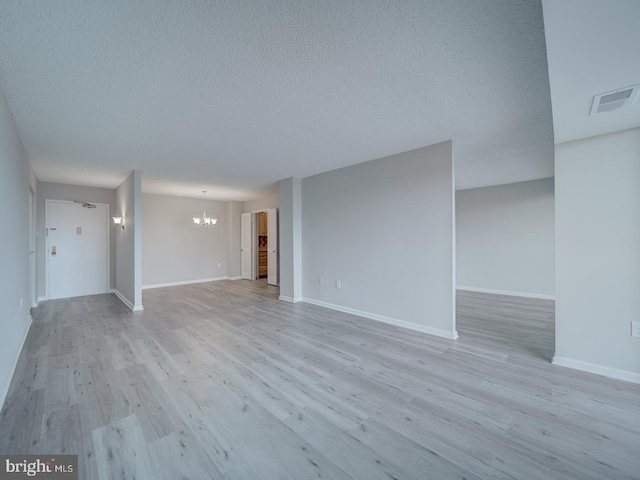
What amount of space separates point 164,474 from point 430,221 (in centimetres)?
354

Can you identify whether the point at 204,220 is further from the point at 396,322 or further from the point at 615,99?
the point at 615,99

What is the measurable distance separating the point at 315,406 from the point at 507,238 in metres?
6.20

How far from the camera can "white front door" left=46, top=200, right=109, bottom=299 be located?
5.62 m

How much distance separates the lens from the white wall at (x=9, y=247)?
219 centimetres

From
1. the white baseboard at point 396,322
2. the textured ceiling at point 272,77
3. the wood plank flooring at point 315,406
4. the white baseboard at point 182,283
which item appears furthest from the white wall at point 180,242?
the white baseboard at point 396,322

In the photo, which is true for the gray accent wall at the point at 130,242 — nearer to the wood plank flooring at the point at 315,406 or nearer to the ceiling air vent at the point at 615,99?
the wood plank flooring at the point at 315,406

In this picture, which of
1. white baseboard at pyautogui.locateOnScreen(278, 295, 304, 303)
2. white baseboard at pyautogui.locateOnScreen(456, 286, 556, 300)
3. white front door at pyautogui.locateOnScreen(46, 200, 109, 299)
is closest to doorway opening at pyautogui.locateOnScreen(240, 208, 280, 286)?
white baseboard at pyautogui.locateOnScreen(278, 295, 304, 303)

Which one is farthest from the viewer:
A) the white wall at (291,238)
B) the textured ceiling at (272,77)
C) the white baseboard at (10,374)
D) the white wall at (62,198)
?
the white wall at (62,198)

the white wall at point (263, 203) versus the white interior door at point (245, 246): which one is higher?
the white wall at point (263, 203)

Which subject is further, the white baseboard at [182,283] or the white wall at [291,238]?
the white baseboard at [182,283]

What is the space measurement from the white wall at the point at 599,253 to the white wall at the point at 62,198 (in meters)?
8.50

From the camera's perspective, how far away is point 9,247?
2.51 m

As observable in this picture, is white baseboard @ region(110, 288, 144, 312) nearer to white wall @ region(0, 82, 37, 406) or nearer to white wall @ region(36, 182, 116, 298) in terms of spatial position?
white wall @ region(36, 182, 116, 298)

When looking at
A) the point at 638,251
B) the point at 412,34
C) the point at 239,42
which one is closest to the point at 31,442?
the point at 239,42
